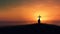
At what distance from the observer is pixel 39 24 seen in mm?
49375
